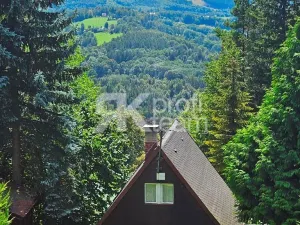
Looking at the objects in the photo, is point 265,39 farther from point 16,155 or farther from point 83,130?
point 16,155

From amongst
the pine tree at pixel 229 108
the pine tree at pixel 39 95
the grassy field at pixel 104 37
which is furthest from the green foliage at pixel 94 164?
the grassy field at pixel 104 37

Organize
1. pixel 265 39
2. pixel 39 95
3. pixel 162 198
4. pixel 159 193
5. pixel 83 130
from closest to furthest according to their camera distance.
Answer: pixel 39 95 → pixel 159 193 → pixel 162 198 → pixel 83 130 → pixel 265 39

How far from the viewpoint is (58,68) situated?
23.8 meters

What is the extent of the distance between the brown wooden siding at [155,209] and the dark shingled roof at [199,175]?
411 mm

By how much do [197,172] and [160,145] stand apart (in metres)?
4.43

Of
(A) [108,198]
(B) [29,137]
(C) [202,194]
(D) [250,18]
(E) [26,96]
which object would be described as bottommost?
(A) [108,198]

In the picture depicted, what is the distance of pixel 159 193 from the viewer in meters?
22.5

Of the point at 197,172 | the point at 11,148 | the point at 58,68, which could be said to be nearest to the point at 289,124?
the point at 197,172

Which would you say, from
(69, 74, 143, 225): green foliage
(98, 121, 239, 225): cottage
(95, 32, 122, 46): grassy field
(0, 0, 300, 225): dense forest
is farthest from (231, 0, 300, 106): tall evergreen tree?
(95, 32, 122, 46): grassy field

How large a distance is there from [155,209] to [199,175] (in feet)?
11.3

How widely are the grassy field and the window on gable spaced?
153695 millimetres

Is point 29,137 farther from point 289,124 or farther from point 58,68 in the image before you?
point 289,124

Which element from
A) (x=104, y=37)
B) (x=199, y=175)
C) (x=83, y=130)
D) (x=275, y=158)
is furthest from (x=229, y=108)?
(x=104, y=37)

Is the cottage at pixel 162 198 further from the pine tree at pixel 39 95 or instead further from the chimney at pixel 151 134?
the pine tree at pixel 39 95
